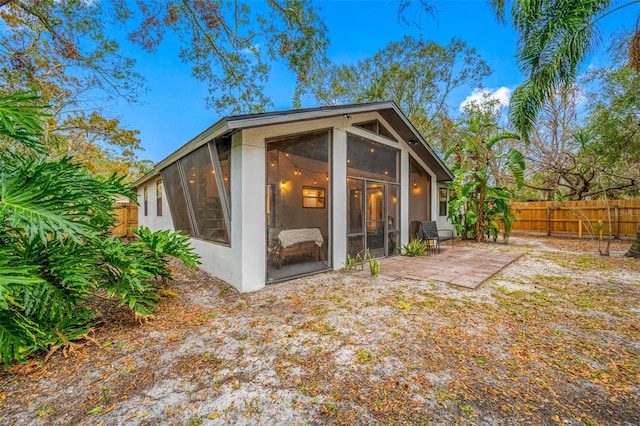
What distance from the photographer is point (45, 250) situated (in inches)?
106

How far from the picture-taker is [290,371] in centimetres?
243

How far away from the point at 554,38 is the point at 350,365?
817 cm

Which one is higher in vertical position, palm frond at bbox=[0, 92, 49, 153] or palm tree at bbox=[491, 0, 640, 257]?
palm tree at bbox=[491, 0, 640, 257]

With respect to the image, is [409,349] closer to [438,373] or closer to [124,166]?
[438,373]

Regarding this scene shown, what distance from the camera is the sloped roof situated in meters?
4.21

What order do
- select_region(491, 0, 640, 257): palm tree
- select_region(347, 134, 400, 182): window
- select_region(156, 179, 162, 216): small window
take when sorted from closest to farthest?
select_region(491, 0, 640, 257): palm tree < select_region(347, 134, 400, 182): window < select_region(156, 179, 162, 216): small window

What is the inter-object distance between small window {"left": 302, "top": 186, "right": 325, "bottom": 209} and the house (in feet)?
0.08

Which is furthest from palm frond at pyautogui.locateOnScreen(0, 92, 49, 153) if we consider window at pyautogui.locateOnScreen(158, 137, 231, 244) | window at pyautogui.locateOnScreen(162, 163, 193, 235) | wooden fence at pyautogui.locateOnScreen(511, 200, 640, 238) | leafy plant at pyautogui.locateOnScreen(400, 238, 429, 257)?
wooden fence at pyautogui.locateOnScreen(511, 200, 640, 238)

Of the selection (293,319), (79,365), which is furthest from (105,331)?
(293,319)

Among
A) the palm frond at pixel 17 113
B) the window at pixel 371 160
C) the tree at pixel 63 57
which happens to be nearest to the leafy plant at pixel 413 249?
the window at pixel 371 160

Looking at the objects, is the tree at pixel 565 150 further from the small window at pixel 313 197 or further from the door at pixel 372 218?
the small window at pixel 313 197

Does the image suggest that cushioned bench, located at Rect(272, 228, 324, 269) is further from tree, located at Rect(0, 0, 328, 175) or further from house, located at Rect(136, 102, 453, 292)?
tree, located at Rect(0, 0, 328, 175)

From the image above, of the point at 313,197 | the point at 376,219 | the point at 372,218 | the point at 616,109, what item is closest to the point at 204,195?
the point at 313,197

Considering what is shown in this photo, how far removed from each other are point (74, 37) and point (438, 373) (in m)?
10.3
